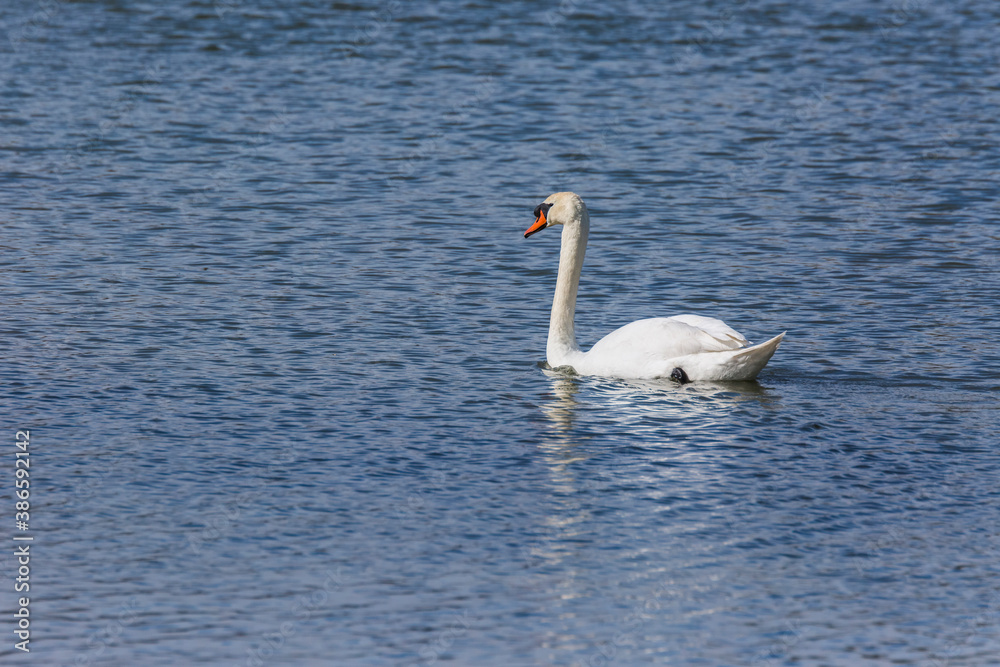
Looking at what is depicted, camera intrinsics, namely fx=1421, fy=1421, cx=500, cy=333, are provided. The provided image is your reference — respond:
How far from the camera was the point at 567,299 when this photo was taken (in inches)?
460

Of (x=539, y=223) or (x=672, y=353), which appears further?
(x=539, y=223)

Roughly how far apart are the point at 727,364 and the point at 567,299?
65.4 inches

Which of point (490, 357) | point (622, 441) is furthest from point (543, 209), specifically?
point (622, 441)

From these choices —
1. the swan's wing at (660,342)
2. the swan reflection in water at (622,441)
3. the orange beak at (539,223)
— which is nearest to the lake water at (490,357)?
the swan reflection in water at (622,441)

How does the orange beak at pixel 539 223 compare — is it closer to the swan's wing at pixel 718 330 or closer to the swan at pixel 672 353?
the swan at pixel 672 353

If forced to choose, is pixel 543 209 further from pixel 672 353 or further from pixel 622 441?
pixel 622 441

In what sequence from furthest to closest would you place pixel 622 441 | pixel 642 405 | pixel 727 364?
pixel 727 364 → pixel 642 405 → pixel 622 441

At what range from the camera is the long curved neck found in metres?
11.3

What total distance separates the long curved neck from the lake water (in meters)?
0.21

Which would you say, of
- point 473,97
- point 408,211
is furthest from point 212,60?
point 408,211

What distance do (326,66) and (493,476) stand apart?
16.2m

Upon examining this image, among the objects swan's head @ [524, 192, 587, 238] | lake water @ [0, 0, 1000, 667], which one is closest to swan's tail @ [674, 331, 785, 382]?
lake water @ [0, 0, 1000, 667]

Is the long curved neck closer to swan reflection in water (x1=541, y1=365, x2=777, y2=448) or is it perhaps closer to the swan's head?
the swan's head

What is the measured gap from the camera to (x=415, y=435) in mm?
9555
